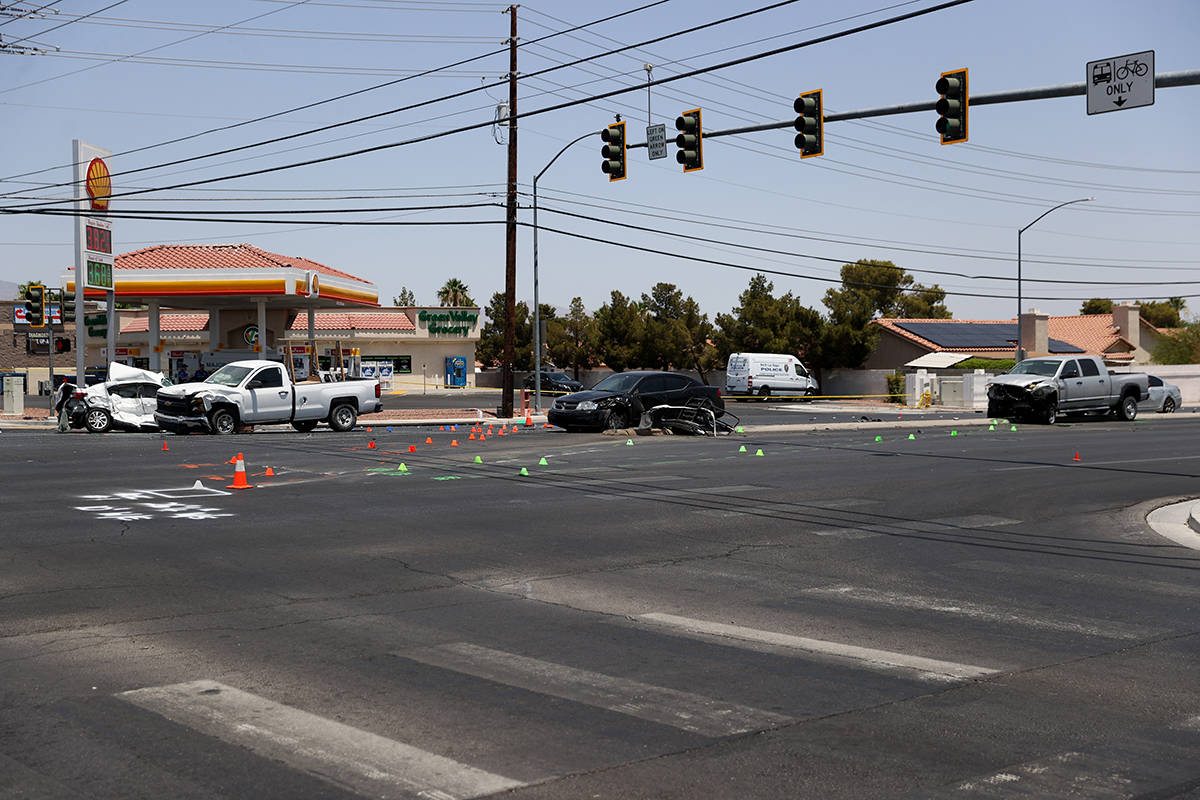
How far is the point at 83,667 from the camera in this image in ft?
22.7

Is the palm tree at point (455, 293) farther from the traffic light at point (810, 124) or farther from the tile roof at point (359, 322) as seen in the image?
the traffic light at point (810, 124)

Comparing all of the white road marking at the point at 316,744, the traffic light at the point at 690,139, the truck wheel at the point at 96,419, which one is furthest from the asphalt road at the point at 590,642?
the truck wheel at the point at 96,419

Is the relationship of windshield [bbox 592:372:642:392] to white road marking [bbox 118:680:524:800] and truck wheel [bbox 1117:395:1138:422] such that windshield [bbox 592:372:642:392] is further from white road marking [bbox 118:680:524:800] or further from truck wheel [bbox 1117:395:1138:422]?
white road marking [bbox 118:680:524:800]

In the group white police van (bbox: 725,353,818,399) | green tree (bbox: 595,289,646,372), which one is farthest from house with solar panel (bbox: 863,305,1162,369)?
green tree (bbox: 595,289,646,372)

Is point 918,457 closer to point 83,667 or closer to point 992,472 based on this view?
point 992,472

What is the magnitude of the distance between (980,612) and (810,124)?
12603 millimetres

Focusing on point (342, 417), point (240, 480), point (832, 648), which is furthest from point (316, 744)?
point (342, 417)

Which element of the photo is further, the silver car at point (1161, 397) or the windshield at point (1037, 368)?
the silver car at point (1161, 397)

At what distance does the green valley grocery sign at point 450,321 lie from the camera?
7681cm

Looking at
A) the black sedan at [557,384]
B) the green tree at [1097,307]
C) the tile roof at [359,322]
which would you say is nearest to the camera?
the black sedan at [557,384]

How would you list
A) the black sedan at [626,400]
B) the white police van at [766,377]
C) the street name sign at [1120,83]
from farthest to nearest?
the white police van at [766,377]
the black sedan at [626,400]
the street name sign at [1120,83]

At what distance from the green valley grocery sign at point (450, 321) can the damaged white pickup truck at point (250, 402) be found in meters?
46.8

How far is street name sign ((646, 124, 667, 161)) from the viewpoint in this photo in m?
24.0

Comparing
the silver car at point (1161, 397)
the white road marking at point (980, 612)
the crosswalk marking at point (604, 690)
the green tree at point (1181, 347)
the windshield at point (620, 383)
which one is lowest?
the white road marking at point (980, 612)
